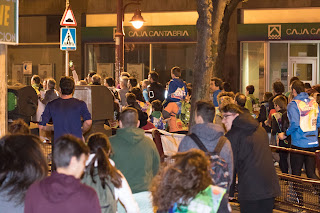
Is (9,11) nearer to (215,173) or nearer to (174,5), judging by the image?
(215,173)

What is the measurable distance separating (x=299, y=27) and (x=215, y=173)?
19.2 metres

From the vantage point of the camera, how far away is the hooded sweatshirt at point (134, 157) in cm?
689

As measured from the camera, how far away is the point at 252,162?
7352mm

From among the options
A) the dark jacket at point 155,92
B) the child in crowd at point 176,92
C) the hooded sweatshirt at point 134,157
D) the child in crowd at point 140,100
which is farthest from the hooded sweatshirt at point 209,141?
the dark jacket at point 155,92

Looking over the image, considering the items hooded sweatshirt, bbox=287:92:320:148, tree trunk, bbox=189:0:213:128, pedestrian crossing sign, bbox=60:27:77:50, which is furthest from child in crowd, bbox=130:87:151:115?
hooded sweatshirt, bbox=287:92:320:148

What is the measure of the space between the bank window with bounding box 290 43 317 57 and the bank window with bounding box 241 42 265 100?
115cm

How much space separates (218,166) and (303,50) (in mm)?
19810

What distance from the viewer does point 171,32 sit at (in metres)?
26.2

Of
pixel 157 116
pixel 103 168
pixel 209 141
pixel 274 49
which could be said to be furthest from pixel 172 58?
pixel 103 168

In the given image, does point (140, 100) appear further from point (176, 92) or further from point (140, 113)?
point (140, 113)

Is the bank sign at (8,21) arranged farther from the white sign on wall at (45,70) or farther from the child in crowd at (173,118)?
the white sign on wall at (45,70)

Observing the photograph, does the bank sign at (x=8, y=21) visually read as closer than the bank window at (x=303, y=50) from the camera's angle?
Yes

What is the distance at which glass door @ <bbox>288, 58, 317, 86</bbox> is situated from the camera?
25.3 m

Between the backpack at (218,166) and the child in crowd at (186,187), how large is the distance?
3.95ft
